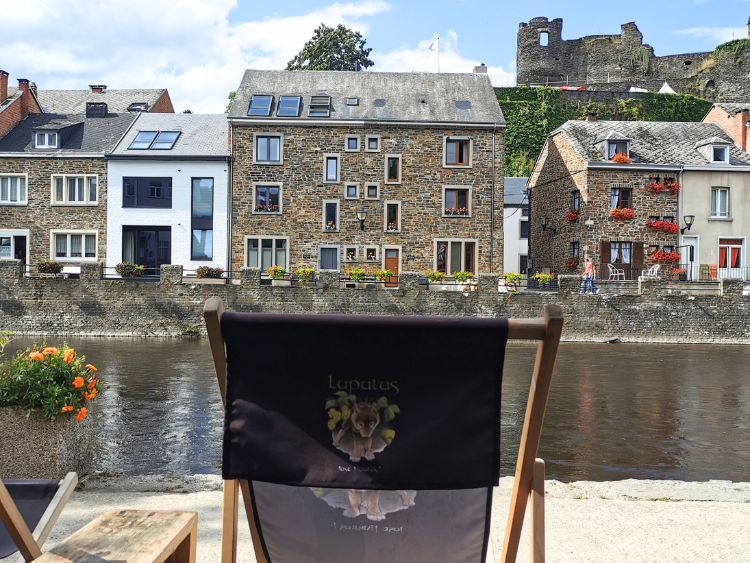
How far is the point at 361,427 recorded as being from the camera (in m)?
2.08

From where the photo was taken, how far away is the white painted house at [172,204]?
31.3 m

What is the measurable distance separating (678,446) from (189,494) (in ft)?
23.6

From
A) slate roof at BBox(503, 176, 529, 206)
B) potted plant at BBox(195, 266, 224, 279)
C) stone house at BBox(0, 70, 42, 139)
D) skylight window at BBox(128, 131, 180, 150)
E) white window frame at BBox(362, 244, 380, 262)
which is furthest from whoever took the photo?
slate roof at BBox(503, 176, 529, 206)

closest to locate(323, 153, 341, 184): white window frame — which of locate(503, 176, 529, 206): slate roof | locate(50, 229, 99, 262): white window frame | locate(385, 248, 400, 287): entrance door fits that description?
locate(385, 248, 400, 287): entrance door

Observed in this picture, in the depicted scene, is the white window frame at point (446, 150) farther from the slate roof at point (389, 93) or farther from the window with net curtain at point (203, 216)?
the window with net curtain at point (203, 216)

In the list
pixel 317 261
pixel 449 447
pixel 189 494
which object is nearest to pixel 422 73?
pixel 317 261

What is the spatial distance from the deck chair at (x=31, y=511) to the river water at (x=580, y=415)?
468 centimetres

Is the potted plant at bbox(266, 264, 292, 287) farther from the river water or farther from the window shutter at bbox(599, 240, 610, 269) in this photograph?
the window shutter at bbox(599, 240, 610, 269)

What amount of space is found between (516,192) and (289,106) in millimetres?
14140

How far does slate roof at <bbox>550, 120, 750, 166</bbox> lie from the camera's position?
106 feet

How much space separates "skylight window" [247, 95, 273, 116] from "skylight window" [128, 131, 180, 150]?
3.71 meters

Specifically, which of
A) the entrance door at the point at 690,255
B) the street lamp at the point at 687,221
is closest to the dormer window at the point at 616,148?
the street lamp at the point at 687,221

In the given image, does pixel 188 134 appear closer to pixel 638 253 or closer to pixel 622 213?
pixel 622 213

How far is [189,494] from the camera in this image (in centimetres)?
468
